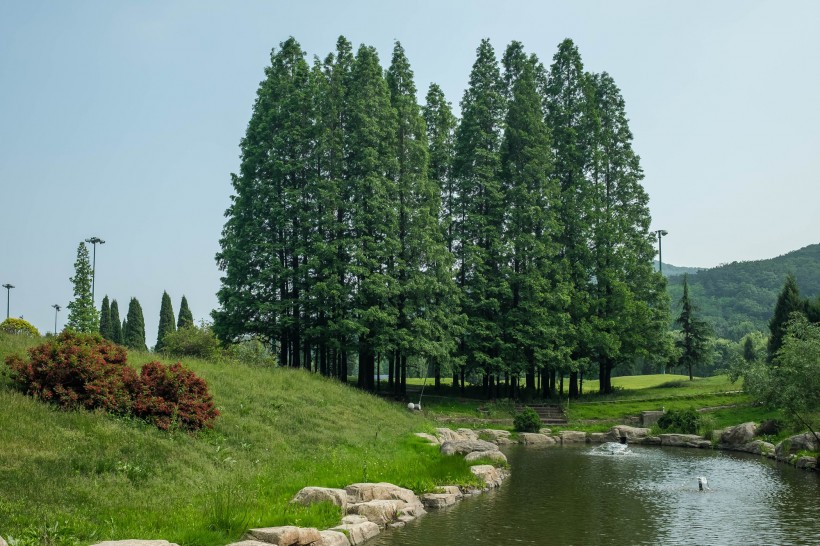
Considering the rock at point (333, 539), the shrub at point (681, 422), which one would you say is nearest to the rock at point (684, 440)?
the shrub at point (681, 422)

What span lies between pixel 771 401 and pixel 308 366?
93.7 ft

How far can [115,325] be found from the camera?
326ft

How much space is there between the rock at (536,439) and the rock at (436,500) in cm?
2001

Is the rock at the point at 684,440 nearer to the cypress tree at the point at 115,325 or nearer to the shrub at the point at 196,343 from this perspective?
the shrub at the point at 196,343

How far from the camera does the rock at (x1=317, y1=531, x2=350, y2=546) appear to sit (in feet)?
46.5

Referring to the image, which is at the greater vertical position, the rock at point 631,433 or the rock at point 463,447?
the rock at point 463,447

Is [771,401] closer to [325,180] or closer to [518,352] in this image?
[518,352]

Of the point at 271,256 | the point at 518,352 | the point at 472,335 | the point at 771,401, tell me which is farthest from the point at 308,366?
the point at 771,401

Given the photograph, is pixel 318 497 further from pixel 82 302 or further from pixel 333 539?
pixel 82 302

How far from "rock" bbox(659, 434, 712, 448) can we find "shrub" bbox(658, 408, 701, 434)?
3.34 ft

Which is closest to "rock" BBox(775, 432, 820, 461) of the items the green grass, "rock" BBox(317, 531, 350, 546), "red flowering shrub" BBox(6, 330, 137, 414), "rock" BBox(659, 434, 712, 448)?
"rock" BBox(659, 434, 712, 448)

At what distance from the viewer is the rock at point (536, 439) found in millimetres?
39781

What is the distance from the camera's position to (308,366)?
46.3 meters

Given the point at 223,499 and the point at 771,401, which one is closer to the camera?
the point at 223,499
